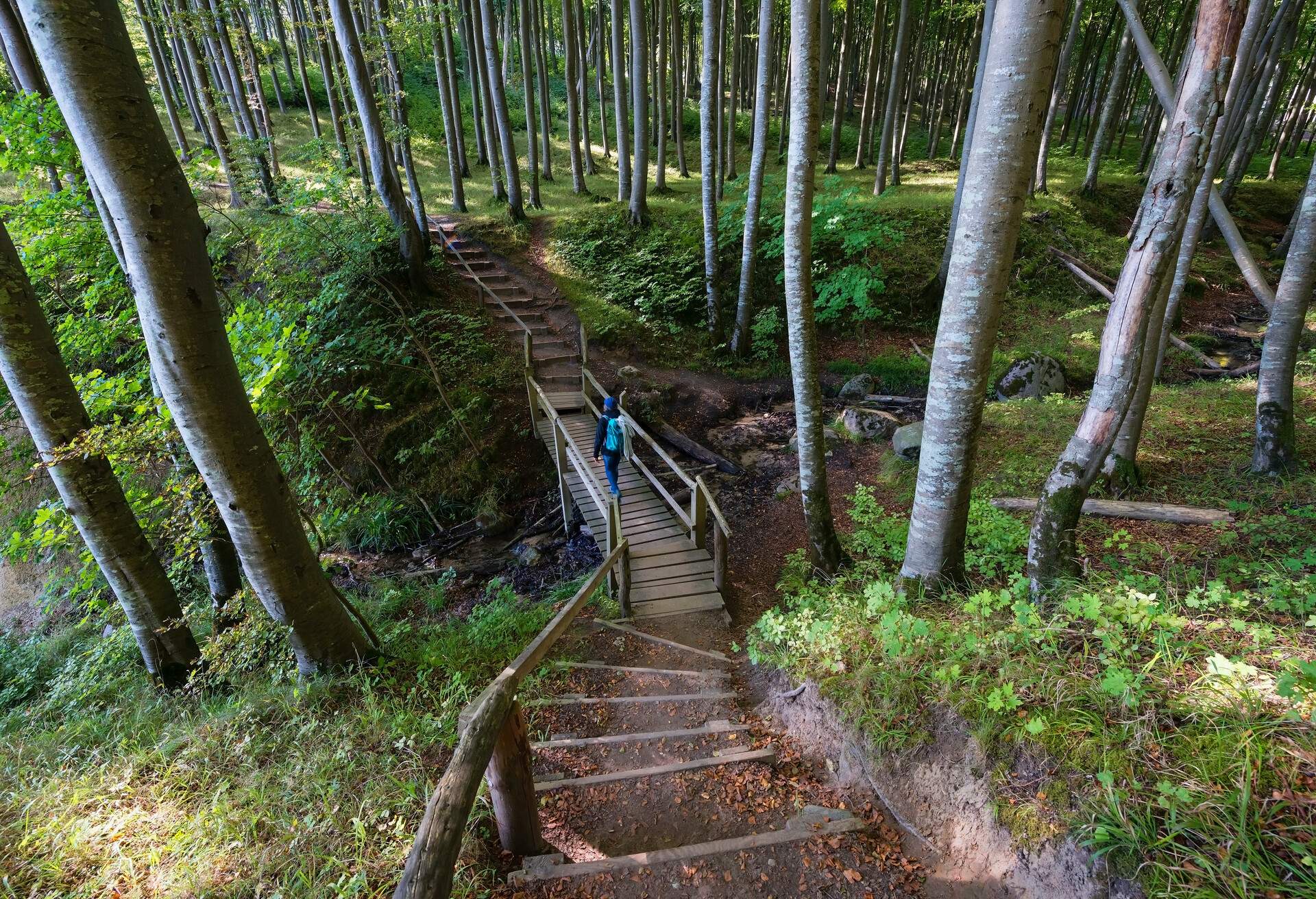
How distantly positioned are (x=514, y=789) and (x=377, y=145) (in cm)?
1296

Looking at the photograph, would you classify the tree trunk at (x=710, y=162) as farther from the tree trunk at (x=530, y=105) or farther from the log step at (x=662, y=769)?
the log step at (x=662, y=769)

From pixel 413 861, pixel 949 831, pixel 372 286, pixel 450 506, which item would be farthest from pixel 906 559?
pixel 372 286

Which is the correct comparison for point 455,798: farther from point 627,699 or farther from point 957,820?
point 627,699

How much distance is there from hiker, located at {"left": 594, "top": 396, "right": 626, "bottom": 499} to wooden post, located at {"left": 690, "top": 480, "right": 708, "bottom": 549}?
4.02 ft

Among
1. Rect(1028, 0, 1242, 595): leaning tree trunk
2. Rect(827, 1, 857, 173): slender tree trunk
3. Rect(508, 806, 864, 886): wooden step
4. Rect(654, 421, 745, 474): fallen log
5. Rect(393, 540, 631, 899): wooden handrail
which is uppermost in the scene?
Rect(827, 1, 857, 173): slender tree trunk

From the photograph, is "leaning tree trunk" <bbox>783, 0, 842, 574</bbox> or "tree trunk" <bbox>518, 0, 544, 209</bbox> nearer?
"leaning tree trunk" <bbox>783, 0, 842, 574</bbox>

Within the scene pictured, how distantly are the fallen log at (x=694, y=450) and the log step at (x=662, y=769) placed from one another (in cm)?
645

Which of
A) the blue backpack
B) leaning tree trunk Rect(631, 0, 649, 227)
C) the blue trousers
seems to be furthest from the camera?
leaning tree trunk Rect(631, 0, 649, 227)

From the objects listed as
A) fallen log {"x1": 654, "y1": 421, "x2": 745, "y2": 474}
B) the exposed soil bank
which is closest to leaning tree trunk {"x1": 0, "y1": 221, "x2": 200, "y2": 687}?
the exposed soil bank

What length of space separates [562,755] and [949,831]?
101 inches

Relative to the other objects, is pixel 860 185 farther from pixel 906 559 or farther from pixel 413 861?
pixel 413 861

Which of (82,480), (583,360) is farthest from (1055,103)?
(82,480)

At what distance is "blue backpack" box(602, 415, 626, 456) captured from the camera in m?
8.12

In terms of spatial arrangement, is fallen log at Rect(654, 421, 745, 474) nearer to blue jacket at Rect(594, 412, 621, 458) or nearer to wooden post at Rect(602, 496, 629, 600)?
blue jacket at Rect(594, 412, 621, 458)
